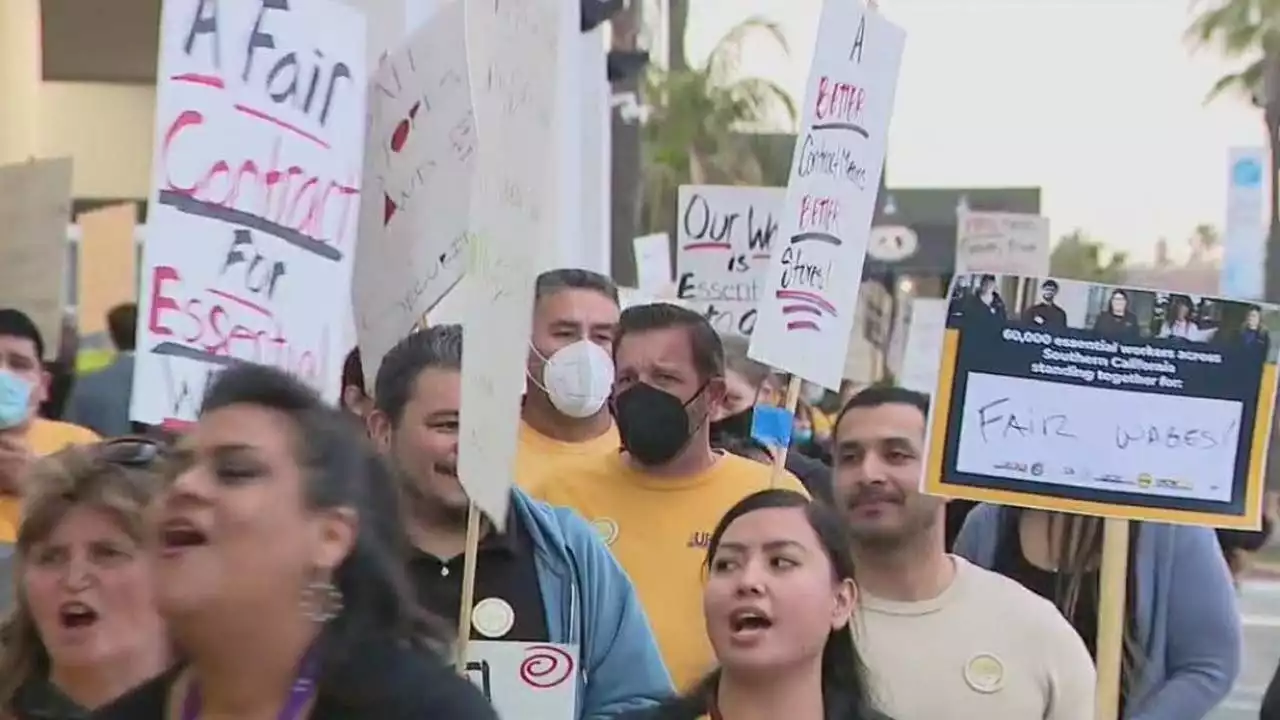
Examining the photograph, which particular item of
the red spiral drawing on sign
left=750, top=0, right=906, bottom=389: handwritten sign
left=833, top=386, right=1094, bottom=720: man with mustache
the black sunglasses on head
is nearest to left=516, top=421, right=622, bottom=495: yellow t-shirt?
left=750, top=0, right=906, bottom=389: handwritten sign

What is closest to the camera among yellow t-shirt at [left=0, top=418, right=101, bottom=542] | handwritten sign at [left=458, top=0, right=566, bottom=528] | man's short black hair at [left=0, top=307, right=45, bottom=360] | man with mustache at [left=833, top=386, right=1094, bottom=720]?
handwritten sign at [left=458, top=0, right=566, bottom=528]

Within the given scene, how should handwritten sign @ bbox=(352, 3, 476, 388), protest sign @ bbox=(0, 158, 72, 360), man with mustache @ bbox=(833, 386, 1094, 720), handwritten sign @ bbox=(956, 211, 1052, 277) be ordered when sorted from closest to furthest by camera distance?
man with mustache @ bbox=(833, 386, 1094, 720) < handwritten sign @ bbox=(352, 3, 476, 388) < protest sign @ bbox=(0, 158, 72, 360) < handwritten sign @ bbox=(956, 211, 1052, 277)

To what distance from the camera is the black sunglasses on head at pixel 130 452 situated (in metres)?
3.12

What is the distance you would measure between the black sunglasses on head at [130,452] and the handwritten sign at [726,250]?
253 inches

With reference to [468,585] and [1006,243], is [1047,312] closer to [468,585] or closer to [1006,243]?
[468,585]

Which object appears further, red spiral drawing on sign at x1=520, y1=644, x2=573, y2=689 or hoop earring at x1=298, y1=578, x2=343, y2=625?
red spiral drawing on sign at x1=520, y1=644, x2=573, y2=689

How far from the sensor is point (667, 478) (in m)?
4.67

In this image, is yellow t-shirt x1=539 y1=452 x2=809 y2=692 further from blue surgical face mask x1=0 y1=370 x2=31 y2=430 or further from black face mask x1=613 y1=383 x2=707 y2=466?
blue surgical face mask x1=0 y1=370 x2=31 y2=430

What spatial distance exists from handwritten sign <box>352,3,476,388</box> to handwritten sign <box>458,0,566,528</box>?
1.22 feet

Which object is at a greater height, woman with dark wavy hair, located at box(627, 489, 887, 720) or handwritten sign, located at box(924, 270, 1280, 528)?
handwritten sign, located at box(924, 270, 1280, 528)

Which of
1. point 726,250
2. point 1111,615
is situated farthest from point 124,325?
point 1111,615

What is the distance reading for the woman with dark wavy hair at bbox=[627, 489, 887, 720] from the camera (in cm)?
321

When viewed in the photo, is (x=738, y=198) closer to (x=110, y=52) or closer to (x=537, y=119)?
(x=537, y=119)

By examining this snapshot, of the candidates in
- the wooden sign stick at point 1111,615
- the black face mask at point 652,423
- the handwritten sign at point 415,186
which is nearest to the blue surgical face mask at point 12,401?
the handwritten sign at point 415,186
